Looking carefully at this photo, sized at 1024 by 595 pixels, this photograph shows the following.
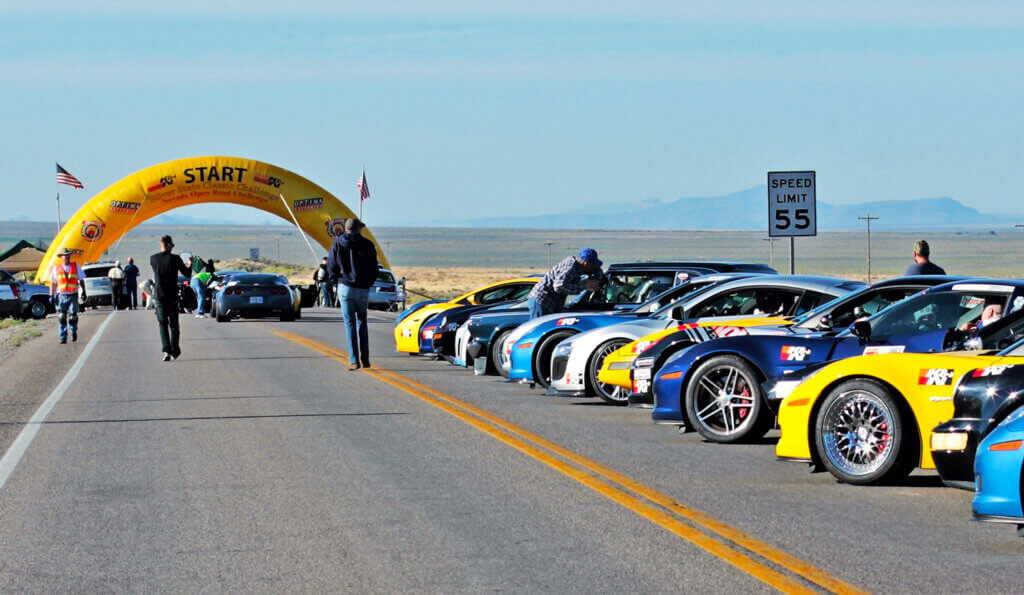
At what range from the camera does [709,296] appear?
13.4m

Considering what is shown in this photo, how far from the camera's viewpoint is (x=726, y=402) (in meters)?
10.7

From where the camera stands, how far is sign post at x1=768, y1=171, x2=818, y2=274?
19203 mm

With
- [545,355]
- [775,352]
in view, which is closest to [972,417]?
[775,352]

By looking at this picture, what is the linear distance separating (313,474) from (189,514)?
58.1 inches

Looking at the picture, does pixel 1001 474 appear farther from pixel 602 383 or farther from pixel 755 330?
pixel 602 383

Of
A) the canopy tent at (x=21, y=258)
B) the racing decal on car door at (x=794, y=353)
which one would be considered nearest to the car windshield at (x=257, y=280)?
the racing decal on car door at (x=794, y=353)

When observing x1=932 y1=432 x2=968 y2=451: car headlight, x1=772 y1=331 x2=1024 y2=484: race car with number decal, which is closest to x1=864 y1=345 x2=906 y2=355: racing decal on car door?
x1=772 y1=331 x2=1024 y2=484: race car with number decal

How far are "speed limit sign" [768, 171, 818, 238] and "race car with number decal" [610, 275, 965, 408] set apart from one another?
6.93 m

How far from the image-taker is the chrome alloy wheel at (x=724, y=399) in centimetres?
1059

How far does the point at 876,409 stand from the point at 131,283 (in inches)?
1432

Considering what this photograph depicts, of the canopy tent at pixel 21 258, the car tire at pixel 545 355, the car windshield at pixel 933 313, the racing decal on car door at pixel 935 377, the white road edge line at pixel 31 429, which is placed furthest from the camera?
the canopy tent at pixel 21 258

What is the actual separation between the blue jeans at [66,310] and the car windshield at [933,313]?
1739cm

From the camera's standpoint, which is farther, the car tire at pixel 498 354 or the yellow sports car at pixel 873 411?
the car tire at pixel 498 354

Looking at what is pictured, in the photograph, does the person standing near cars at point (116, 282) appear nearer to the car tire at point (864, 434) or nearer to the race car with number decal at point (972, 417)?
the car tire at point (864, 434)
